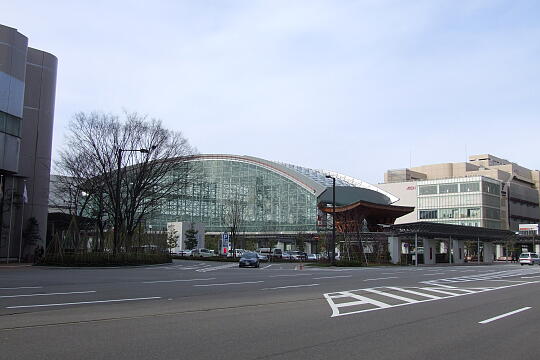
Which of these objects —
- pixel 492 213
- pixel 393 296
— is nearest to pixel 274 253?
pixel 393 296

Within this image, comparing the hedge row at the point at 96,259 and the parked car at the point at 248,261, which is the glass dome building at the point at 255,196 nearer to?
the parked car at the point at 248,261

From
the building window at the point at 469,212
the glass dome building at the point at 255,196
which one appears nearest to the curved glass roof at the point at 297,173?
the glass dome building at the point at 255,196

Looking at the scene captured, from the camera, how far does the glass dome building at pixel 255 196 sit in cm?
11419

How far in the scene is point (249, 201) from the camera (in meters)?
118

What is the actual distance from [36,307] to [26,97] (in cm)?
3640

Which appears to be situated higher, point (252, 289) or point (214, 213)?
point (214, 213)

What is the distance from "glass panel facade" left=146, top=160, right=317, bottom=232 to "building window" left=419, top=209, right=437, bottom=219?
36.2 meters

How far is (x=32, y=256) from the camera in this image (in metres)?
42.8

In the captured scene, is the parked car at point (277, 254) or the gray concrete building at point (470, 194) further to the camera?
the gray concrete building at point (470, 194)

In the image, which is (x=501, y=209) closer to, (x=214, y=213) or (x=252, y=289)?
(x=214, y=213)

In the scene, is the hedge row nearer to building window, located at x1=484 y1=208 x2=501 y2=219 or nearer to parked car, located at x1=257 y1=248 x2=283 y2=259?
parked car, located at x1=257 y1=248 x2=283 y2=259

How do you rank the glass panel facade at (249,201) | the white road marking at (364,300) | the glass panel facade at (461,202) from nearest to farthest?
the white road marking at (364,300)
the glass panel facade at (249,201)
the glass panel facade at (461,202)

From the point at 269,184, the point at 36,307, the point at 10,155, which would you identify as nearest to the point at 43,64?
the point at 10,155

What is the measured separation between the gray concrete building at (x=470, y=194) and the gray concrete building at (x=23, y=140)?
336ft
